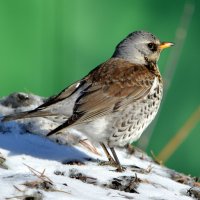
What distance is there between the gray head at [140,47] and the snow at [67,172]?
2.70 feet

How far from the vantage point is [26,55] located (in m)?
7.80

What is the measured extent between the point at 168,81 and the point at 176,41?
0.45 meters

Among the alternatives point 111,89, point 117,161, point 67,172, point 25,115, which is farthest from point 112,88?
point 67,172

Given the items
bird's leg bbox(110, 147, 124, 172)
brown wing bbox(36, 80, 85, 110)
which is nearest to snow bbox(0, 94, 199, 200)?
bird's leg bbox(110, 147, 124, 172)

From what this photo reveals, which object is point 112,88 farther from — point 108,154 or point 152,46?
point 152,46

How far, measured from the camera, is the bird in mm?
6590

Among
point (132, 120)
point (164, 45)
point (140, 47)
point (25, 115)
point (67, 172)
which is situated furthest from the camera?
point (164, 45)

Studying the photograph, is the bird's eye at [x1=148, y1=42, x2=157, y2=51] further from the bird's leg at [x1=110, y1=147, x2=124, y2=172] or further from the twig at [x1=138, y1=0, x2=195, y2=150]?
the bird's leg at [x1=110, y1=147, x2=124, y2=172]

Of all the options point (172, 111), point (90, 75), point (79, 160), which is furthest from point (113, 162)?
point (172, 111)

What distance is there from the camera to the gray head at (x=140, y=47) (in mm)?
7336

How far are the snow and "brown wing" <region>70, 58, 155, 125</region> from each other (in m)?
0.39

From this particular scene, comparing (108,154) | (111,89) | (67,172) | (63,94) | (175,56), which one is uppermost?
(175,56)

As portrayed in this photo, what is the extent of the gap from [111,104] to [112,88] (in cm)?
18

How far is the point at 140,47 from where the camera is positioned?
740cm
